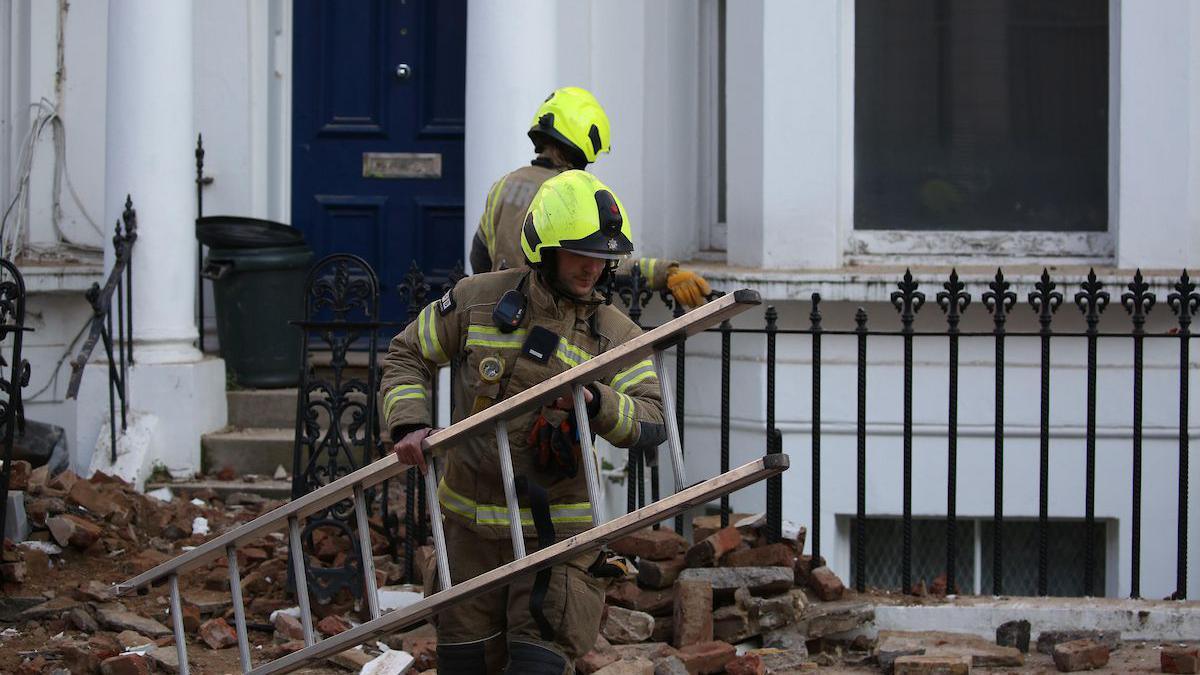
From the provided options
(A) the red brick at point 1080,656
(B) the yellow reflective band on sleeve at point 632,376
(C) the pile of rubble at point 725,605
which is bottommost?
(A) the red brick at point 1080,656

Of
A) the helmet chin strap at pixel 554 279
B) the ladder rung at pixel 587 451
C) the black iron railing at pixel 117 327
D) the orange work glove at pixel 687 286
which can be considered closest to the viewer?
the ladder rung at pixel 587 451

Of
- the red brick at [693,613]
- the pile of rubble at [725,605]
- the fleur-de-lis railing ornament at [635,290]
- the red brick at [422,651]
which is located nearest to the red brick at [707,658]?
the pile of rubble at [725,605]

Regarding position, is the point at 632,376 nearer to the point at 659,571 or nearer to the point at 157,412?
the point at 659,571

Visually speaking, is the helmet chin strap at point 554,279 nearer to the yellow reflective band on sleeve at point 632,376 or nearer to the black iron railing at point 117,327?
the yellow reflective band on sleeve at point 632,376

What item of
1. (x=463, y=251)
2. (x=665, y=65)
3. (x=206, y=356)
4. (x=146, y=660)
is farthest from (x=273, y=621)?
(x=665, y=65)

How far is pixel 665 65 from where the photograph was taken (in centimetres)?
791

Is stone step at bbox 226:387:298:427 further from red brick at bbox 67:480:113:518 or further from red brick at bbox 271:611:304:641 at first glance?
red brick at bbox 271:611:304:641

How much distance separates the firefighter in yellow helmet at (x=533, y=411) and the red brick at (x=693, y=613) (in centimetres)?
137

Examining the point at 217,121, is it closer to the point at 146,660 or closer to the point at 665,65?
the point at 665,65

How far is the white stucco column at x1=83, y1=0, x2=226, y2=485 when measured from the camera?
24.3 ft

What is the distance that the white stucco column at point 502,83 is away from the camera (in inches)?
283

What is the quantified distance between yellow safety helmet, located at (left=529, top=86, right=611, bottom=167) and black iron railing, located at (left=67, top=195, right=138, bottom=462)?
9.64 ft

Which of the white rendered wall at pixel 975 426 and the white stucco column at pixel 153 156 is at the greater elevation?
the white stucco column at pixel 153 156

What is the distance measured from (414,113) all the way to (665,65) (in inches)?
59.8
